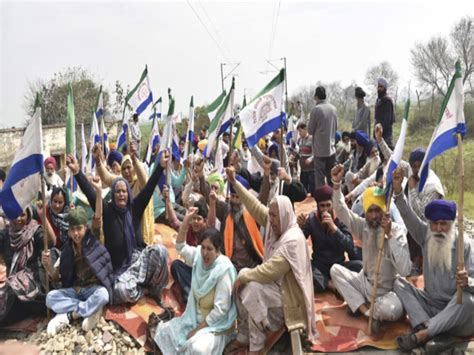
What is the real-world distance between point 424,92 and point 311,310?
43805 mm

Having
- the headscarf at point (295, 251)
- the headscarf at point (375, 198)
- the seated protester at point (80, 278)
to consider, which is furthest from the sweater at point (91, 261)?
the headscarf at point (375, 198)

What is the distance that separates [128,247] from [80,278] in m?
0.59

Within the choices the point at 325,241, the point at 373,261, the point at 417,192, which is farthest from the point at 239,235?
the point at 417,192

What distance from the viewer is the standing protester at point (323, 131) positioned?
332 inches

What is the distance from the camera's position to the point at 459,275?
13.9 ft

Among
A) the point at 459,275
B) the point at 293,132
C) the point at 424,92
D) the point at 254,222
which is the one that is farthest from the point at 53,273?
the point at 424,92

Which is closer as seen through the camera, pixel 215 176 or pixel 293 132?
pixel 215 176

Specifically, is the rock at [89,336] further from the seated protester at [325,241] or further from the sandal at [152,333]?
the seated protester at [325,241]

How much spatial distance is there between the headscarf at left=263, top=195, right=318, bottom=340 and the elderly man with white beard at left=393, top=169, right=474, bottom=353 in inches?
34.4

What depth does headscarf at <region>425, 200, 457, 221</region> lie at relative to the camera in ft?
14.5

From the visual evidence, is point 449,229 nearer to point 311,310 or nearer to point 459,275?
point 459,275

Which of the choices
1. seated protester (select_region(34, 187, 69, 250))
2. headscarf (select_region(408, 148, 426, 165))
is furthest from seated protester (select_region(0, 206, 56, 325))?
headscarf (select_region(408, 148, 426, 165))

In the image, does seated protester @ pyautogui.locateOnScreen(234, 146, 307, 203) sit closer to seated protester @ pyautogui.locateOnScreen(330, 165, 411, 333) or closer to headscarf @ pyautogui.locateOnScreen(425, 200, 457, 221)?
seated protester @ pyautogui.locateOnScreen(330, 165, 411, 333)

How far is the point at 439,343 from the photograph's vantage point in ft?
14.3
